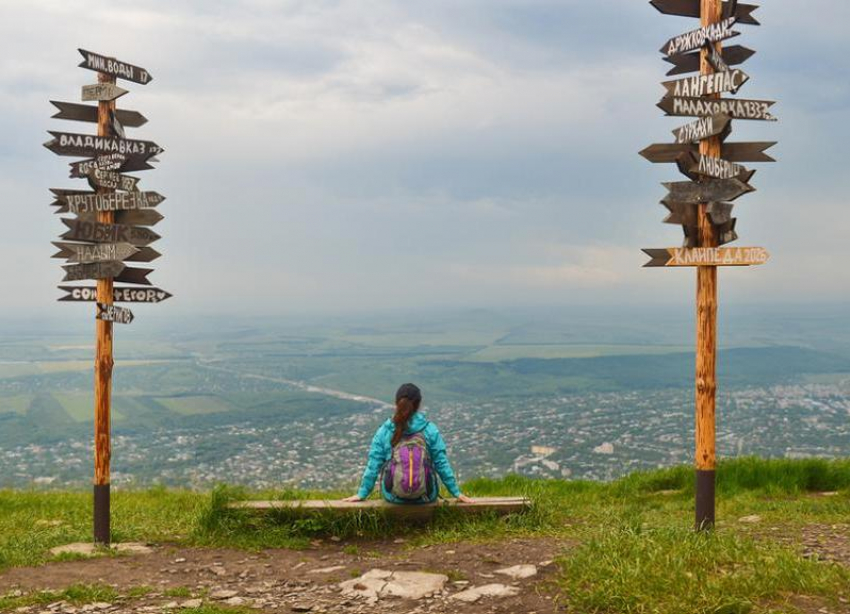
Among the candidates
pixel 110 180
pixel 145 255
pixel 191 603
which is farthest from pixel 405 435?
pixel 110 180

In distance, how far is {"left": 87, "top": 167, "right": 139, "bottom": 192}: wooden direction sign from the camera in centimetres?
941

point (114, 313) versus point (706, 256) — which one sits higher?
point (706, 256)

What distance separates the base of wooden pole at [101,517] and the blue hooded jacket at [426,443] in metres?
3.02

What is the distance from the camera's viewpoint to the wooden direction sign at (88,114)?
9453 mm

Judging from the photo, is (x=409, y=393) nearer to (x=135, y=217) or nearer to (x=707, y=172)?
(x=135, y=217)

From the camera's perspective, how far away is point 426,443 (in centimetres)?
947

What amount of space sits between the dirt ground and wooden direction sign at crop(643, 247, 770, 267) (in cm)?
311

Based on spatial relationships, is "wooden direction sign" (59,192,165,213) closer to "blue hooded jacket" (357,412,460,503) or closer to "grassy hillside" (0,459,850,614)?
"grassy hillside" (0,459,850,614)

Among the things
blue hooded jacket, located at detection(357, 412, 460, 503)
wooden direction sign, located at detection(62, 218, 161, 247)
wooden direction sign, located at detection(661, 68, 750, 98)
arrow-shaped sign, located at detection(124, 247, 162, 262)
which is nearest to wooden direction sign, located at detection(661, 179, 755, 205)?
wooden direction sign, located at detection(661, 68, 750, 98)

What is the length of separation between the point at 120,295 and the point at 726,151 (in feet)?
23.3

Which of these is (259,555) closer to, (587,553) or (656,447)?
(587,553)

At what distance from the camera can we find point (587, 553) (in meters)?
6.95

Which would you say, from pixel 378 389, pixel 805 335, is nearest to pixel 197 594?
pixel 378 389

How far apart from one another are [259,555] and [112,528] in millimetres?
2592
